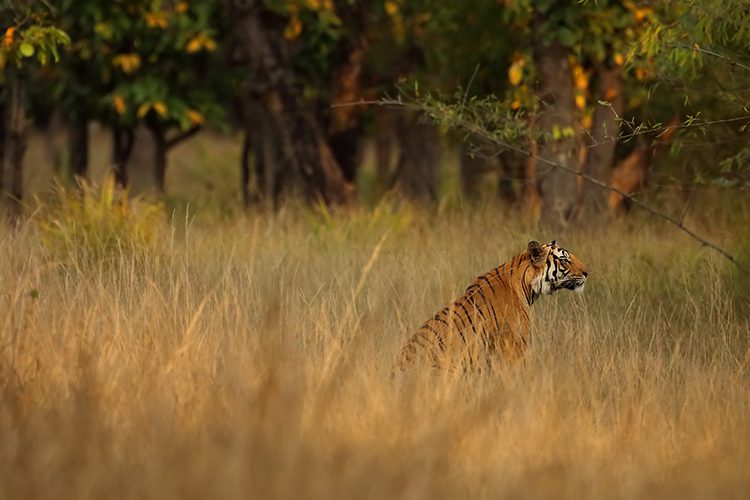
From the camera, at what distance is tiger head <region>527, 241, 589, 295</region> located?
845 centimetres

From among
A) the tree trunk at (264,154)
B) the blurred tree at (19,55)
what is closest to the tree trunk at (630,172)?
the tree trunk at (264,154)

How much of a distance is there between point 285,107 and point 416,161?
14.9 feet

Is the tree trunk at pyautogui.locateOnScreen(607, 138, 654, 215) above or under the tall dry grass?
above

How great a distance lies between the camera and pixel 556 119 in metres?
14.9

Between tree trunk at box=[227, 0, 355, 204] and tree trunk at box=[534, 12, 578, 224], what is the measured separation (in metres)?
2.99

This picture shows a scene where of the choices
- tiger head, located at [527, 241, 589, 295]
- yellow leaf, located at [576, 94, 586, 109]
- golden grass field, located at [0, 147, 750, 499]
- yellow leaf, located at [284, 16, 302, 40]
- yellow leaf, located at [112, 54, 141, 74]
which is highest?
yellow leaf, located at [284, 16, 302, 40]

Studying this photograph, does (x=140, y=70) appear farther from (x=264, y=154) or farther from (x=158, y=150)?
(x=264, y=154)

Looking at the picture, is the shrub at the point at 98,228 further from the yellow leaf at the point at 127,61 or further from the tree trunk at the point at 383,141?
the tree trunk at the point at 383,141

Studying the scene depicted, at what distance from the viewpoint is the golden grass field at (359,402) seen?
5215 millimetres

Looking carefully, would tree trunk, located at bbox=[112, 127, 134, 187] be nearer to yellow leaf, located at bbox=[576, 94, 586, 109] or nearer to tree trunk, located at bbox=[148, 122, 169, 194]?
tree trunk, located at bbox=[148, 122, 169, 194]

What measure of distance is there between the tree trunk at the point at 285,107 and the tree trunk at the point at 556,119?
2989mm

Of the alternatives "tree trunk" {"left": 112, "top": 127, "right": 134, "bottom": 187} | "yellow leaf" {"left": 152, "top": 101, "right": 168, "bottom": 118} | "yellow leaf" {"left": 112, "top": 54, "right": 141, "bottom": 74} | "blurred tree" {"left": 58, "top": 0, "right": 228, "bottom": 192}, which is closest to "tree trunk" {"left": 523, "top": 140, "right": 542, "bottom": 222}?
"blurred tree" {"left": 58, "top": 0, "right": 228, "bottom": 192}

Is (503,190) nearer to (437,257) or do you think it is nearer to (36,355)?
(437,257)

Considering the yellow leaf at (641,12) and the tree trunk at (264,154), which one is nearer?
the yellow leaf at (641,12)
